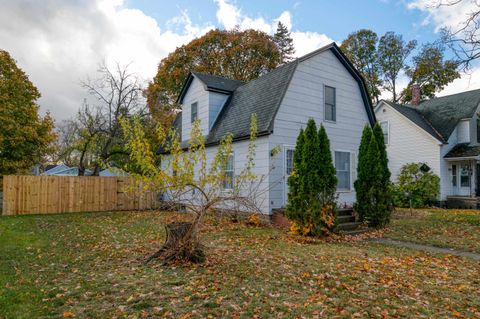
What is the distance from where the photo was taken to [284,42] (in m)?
33.2

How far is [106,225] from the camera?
11.4 metres

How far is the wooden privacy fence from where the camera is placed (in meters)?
14.8

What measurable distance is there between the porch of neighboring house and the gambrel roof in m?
7.94

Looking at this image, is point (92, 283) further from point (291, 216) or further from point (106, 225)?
point (106, 225)

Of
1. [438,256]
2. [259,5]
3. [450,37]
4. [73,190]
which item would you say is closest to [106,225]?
[73,190]

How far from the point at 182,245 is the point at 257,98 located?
8.46 m

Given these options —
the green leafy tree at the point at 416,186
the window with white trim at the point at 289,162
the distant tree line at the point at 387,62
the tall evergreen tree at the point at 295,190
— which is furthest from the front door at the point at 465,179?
the tall evergreen tree at the point at 295,190

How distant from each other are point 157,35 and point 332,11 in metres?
9.81

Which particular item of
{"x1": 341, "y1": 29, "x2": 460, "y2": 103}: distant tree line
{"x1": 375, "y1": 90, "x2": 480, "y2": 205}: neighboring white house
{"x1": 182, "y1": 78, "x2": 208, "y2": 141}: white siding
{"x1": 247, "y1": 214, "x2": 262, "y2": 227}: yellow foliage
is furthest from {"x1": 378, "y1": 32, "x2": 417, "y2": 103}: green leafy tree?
{"x1": 247, "y1": 214, "x2": 262, "y2": 227}: yellow foliage

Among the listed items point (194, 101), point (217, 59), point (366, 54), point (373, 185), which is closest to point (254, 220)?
point (373, 185)

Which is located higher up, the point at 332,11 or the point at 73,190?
the point at 332,11

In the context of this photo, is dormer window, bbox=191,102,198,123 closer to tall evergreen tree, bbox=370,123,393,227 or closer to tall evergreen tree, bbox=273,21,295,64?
tall evergreen tree, bbox=370,123,393,227

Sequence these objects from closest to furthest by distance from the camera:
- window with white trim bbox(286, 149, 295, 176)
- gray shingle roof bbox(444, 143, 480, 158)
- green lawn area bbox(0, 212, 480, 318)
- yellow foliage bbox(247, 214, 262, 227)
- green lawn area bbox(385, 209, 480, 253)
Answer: green lawn area bbox(0, 212, 480, 318) → green lawn area bbox(385, 209, 480, 253) → yellow foliage bbox(247, 214, 262, 227) → window with white trim bbox(286, 149, 295, 176) → gray shingle roof bbox(444, 143, 480, 158)

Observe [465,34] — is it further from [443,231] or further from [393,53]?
[393,53]
